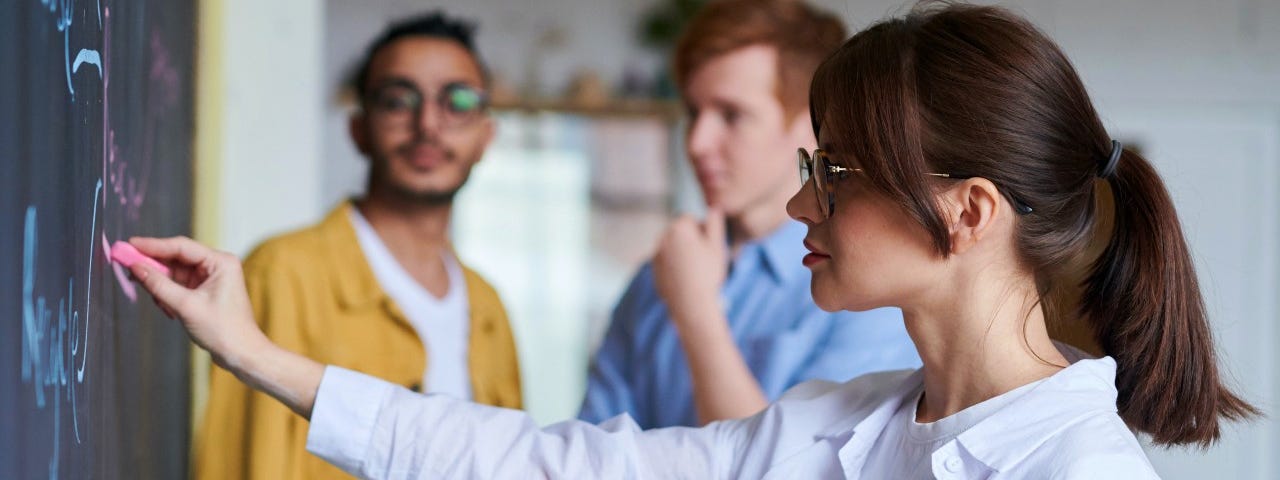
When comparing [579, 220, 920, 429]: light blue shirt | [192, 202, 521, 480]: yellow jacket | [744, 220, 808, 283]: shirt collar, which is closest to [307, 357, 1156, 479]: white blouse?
[192, 202, 521, 480]: yellow jacket

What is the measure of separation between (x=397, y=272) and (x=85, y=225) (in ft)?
2.37

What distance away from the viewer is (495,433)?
1.03 m

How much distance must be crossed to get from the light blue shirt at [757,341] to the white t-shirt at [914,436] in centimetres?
49

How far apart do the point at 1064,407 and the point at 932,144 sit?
0.68ft

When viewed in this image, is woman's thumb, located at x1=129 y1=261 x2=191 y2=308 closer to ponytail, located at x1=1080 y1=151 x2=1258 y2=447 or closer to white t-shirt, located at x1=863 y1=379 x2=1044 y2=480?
white t-shirt, located at x1=863 y1=379 x2=1044 y2=480

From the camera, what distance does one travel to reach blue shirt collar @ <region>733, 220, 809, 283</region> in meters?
1.65

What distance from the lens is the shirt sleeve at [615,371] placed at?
167 cm

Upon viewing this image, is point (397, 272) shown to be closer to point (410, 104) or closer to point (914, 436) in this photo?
point (410, 104)

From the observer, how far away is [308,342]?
1369 millimetres

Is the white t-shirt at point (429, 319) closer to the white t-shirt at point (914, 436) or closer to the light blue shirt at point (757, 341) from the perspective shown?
the light blue shirt at point (757, 341)

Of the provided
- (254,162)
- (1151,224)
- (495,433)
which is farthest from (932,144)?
(254,162)

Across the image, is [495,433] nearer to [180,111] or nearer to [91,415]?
[91,415]

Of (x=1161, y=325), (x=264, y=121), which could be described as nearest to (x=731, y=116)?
(x=264, y=121)

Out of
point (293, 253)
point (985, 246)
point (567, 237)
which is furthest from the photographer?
point (567, 237)
